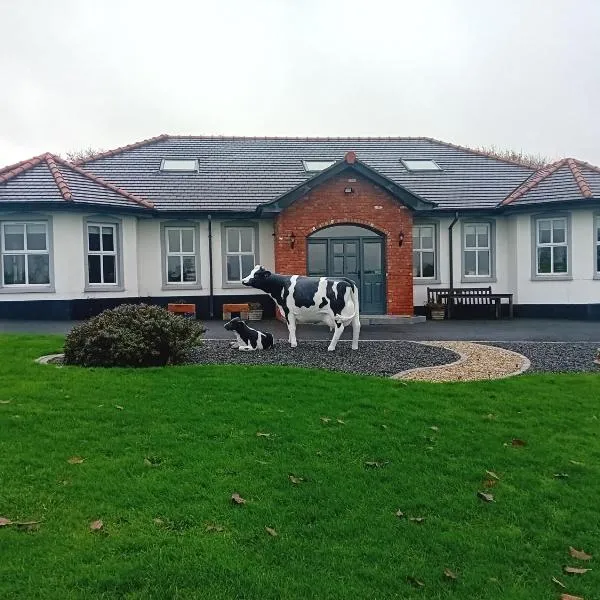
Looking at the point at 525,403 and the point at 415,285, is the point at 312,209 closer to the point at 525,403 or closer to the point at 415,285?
the point at 415,285

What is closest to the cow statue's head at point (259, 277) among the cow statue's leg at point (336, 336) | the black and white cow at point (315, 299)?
the black and white cow at point (315, 299)

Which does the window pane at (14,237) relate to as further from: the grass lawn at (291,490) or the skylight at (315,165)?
the grass lawn at (291,490)

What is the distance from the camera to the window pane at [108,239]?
1906 cm

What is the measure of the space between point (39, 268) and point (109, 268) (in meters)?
2.03

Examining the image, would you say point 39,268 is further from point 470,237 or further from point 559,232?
point 559,232

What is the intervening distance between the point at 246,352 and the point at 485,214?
43.2 feet

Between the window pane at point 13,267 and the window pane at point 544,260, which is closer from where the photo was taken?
the window pane at point 13,267

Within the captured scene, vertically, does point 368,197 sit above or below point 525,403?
above

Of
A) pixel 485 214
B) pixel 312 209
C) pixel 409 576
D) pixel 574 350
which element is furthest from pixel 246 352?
pixel 485 214

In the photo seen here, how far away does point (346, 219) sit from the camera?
62.4 ft

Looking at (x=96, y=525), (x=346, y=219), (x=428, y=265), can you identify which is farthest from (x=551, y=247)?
(x=96, y=525)

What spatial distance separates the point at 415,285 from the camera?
21.2m

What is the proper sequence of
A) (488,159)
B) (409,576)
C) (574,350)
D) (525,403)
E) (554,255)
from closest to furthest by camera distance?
(409,576), (525,403), (574,350), (554,255), (488,159)

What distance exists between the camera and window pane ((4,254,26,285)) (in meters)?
18.1
